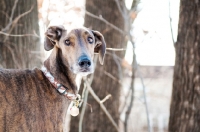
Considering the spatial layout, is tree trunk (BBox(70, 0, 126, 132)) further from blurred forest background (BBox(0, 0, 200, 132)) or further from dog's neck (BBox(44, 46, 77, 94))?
dog's neck (BBox(44, 46, 77, 94))

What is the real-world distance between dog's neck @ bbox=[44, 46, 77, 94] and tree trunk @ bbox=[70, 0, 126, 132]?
3.11 meters

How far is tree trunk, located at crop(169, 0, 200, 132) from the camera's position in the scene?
4.73 m

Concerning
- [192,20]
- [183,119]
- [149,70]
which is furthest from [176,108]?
[149,70]

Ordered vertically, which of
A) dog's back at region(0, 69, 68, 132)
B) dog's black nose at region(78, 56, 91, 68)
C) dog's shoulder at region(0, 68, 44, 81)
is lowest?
dog's back at region(0, 69, 68, 132)

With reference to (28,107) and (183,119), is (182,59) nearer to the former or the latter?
(183,119)

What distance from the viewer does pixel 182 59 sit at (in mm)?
4887

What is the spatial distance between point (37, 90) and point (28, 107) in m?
0.19

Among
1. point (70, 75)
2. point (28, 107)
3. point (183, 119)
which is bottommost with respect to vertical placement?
point (183, 119)

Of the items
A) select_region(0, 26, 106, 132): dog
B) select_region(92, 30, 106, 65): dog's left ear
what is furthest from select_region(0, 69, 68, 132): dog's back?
select_region(92, 30, 106, 65): dog's left ear

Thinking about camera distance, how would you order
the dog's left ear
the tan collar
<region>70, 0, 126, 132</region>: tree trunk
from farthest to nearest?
<region>70, 0, 126, 132</region>: tree trunk < the dog's left ear < the tan collar

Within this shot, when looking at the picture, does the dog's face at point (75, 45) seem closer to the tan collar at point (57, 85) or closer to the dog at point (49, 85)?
the dog at point (49, 85)

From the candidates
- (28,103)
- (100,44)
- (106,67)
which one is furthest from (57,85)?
(106,67)

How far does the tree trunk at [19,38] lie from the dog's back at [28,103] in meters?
1.90

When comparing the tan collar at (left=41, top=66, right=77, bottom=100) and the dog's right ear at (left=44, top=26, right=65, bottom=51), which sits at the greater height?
the dog's right ear at (left=44, top=26, right=65, bottom=51)
